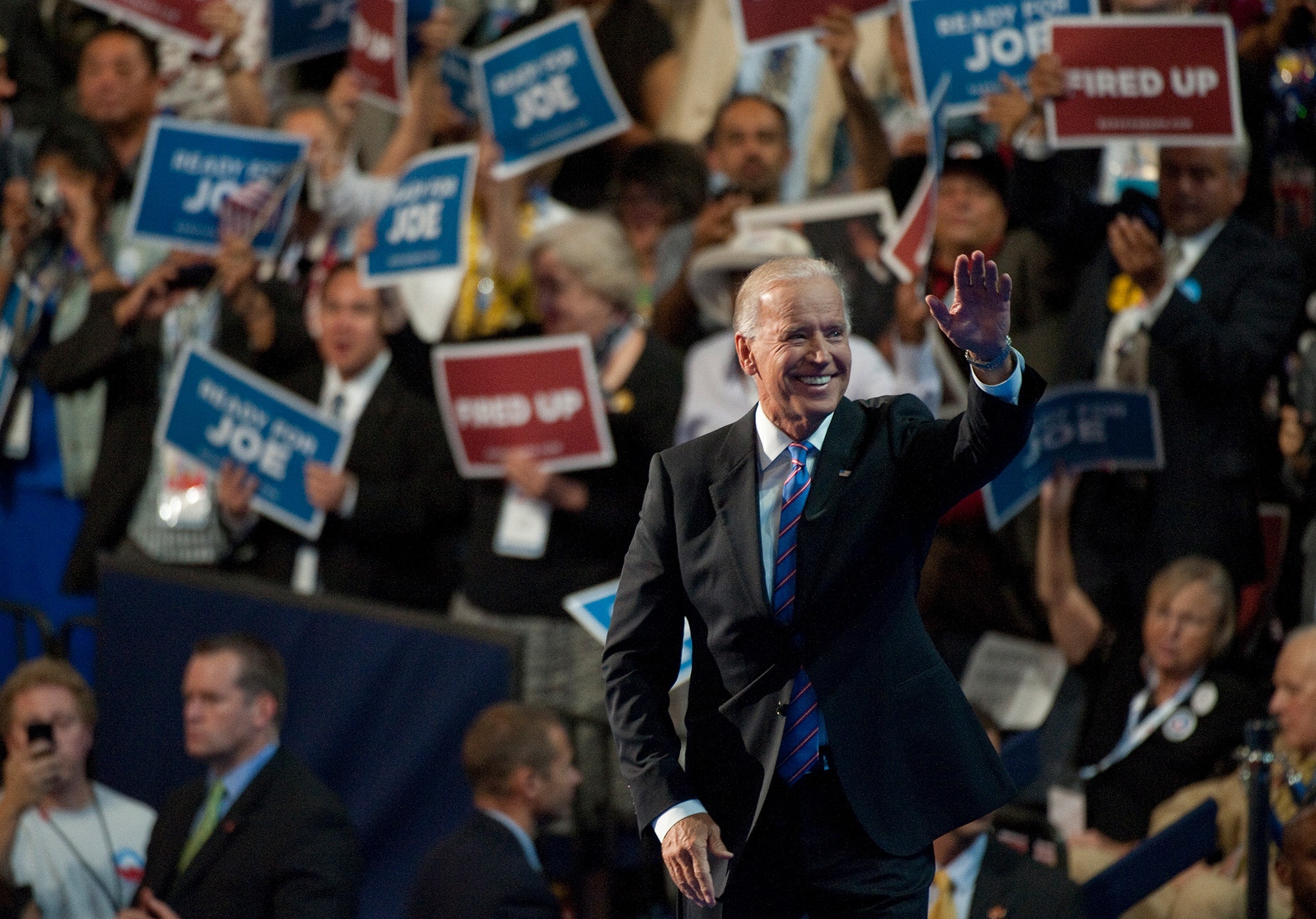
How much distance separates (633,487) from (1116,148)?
2.14 meters

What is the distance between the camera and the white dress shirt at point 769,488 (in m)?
2.88

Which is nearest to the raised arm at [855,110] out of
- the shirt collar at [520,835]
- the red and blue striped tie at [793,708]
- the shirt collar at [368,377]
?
the shirt collar at [368,377]

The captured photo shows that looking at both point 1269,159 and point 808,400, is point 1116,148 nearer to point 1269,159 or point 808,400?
point 1269,159

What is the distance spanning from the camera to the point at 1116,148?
644 cm

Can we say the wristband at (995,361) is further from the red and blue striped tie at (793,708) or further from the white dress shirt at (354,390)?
the white dress shirt at (354,390)

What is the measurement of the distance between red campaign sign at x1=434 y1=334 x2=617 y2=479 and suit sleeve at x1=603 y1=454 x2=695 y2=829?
2.64 meters

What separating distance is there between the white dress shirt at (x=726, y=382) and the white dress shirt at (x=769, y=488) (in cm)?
262

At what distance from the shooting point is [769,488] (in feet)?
9.78

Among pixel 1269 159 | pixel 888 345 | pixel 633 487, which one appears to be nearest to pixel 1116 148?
pixel 1269 159

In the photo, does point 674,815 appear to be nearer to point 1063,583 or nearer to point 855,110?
point 1063,583

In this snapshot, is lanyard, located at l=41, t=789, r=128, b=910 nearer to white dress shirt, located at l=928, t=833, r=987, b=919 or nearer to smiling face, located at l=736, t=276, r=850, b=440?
white dress shirt, located at l=928, t=833, r=987, b=919

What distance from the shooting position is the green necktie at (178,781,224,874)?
5.13 metres

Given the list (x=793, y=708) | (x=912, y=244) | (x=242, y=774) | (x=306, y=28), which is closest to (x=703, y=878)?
(x=793, y=708)

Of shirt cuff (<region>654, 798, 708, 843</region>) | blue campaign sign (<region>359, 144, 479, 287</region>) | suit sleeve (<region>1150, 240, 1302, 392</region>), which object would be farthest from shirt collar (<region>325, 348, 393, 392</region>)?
shirt cuff (<region>654, 798, 708, 843</region>)
